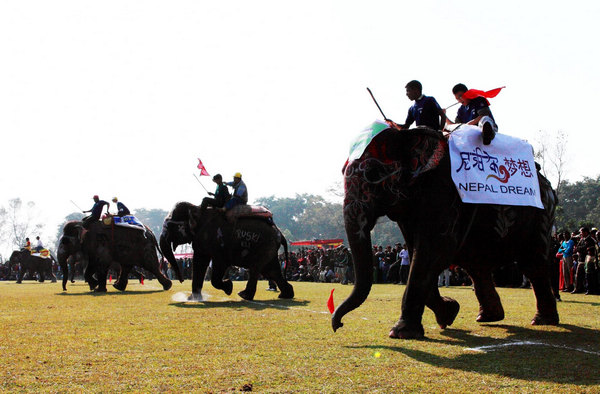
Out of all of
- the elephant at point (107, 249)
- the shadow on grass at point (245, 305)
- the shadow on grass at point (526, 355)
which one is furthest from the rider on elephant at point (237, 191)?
the shadow on grass at point (526, 355)

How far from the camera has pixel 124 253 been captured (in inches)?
816

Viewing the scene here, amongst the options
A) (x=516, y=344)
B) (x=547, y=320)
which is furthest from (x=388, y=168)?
(x=547, y=320)

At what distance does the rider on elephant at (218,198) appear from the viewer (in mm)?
14812

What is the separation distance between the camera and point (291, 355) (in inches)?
232

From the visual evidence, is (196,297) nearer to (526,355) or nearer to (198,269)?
(198,269)

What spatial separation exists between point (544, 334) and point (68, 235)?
59.0ft

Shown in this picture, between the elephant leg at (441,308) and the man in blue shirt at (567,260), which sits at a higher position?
the man in blue shirt at (567,260)

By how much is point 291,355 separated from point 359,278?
1.49 meters

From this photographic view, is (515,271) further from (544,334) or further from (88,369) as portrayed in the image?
(88,369)

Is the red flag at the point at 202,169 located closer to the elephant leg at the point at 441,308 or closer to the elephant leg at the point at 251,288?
the elephant leg at the point at 251,288

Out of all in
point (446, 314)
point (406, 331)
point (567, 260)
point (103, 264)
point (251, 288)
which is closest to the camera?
point (406, 331)

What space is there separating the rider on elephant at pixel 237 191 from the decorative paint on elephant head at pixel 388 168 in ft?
25.4

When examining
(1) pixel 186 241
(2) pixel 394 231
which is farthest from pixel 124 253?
(2) pixel 394 231

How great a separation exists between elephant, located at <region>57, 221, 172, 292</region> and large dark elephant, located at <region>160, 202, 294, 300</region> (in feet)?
20.1
